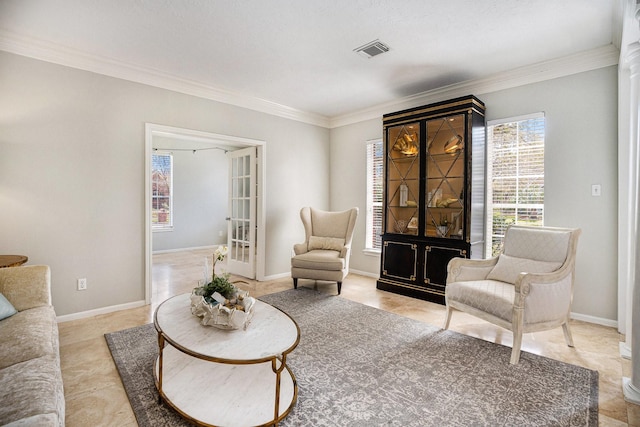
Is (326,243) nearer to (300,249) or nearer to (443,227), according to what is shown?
(300,249)

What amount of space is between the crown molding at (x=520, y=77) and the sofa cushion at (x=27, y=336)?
4.41m

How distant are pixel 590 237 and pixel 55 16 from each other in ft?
16.7

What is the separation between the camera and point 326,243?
4.42m

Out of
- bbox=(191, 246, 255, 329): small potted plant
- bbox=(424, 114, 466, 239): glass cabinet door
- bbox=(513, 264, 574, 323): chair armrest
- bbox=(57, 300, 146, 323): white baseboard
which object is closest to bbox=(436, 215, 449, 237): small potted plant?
bbox=(424, 114, 466, 239): glass cabinet door

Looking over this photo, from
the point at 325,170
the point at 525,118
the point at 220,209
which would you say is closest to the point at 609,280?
the point at 525,118

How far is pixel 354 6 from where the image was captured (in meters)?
2.37

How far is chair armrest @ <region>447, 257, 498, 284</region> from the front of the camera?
2.94 m

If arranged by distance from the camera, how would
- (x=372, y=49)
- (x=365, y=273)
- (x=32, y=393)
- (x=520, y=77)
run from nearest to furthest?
(x=32, y=393)
(x=372, y=49)
(x=520, y=77)
(x=365, y=273)

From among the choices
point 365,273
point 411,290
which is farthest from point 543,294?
point 365,273

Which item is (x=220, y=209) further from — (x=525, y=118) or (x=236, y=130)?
(x=525, y=118)

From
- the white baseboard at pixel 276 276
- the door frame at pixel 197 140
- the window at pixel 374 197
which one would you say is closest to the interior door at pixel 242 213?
the door frame at pixel 197 140

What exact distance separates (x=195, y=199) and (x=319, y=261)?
193 inches

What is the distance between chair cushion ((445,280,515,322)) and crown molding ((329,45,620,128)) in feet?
7.40

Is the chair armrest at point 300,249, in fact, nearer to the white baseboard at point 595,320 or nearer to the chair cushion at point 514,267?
the chair cushion at point 514,267
